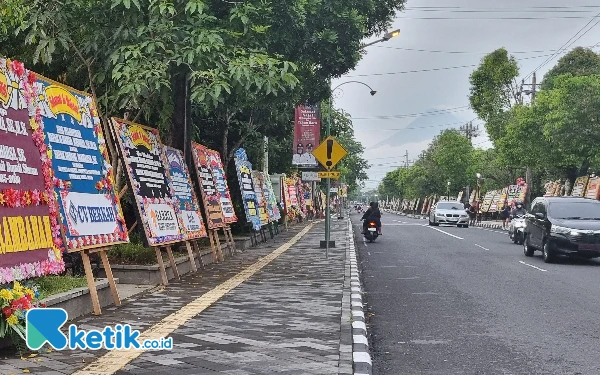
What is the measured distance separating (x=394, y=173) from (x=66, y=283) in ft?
474

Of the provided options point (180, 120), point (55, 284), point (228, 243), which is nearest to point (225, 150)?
point (228, 243)

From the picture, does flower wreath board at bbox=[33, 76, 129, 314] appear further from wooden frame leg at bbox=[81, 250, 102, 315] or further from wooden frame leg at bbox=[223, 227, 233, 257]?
wooden frame leg at bbox=[223, 227, 233, 257]

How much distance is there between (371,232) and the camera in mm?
27047

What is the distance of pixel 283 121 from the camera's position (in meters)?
24.7

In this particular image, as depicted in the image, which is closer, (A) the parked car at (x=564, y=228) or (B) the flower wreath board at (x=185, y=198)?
(B) the flower wreath board at (x=185, y=198)

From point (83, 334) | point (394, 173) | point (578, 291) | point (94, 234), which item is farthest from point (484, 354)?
point (394, 173)

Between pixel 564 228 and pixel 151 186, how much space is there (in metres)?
10.9

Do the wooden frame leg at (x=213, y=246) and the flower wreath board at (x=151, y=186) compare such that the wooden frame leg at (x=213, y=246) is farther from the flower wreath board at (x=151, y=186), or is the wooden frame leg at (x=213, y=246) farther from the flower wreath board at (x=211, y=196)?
the flower wreath board at (x=151, y=186)

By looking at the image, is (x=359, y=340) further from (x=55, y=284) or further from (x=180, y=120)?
(x=180, y=120)

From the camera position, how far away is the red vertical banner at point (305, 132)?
25.5m

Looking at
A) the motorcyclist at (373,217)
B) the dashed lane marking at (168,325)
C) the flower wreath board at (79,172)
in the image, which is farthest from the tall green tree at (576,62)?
the flower wreath board at (79,172)

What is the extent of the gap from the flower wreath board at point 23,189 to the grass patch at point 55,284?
816mm

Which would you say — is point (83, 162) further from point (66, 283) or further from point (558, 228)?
point (558, 228)

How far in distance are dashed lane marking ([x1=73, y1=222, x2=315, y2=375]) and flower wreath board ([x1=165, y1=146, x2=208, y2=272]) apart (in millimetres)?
1166
